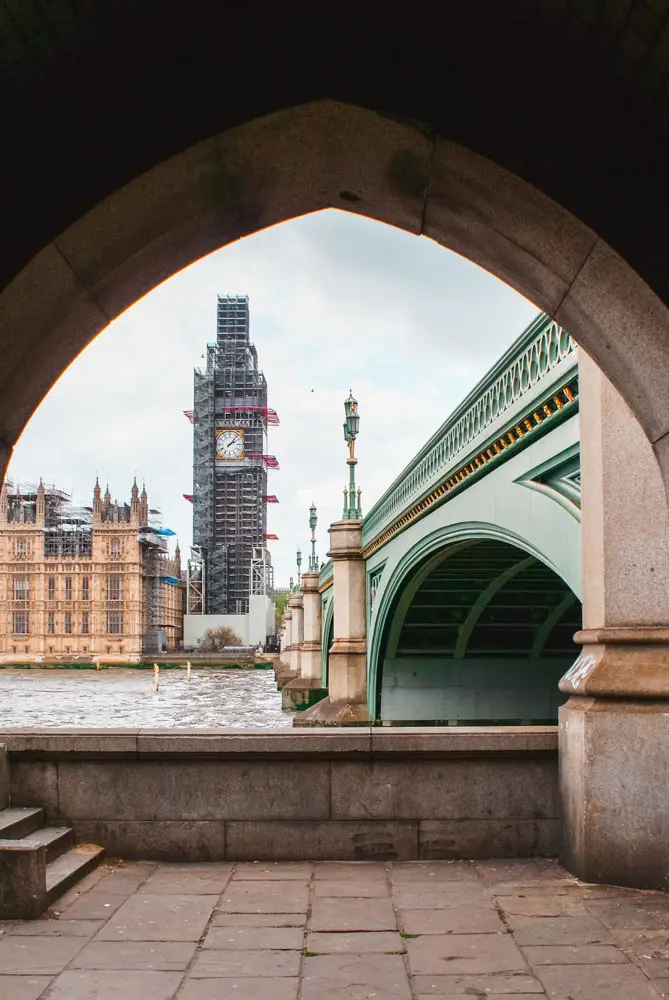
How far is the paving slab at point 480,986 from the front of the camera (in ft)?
11.7

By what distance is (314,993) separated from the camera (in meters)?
3.61

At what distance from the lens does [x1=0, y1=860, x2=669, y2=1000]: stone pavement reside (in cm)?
366

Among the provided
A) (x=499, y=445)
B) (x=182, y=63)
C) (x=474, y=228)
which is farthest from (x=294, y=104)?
(x=499, y=445)

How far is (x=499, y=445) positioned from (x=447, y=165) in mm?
6570

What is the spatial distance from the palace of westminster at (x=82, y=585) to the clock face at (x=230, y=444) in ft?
29.2

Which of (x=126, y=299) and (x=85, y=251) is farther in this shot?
(x=126, y=299)

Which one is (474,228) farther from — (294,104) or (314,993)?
(314,993)

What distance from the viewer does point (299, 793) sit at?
568 centimetres

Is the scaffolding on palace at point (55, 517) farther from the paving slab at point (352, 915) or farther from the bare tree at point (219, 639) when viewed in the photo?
the paving slab at point (352, 915)

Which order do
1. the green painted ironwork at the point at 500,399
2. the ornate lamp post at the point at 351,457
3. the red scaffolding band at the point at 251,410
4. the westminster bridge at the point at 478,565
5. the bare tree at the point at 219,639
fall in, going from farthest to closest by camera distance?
the red scaffolding band at the point at 251,410 → the bare tree at the point at 219,639 → the ornate lamp post at the point at 351,457 → the westminster bridge at the point at 478,565 → the green painted ironwork at the point at 500,399

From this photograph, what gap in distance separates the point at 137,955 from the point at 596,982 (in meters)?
1.75

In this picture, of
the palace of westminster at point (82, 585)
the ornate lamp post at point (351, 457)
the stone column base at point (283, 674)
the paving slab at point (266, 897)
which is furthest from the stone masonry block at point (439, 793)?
the palace of westminster at point (82, 585)

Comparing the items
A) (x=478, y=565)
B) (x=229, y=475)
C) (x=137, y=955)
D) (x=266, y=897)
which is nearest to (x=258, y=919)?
(x=266, y=897)

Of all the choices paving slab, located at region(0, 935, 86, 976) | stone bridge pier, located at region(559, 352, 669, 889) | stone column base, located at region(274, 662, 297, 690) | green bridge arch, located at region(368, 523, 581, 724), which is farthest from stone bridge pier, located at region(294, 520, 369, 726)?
stone column base, located at region(274, 662, 297, 690)
